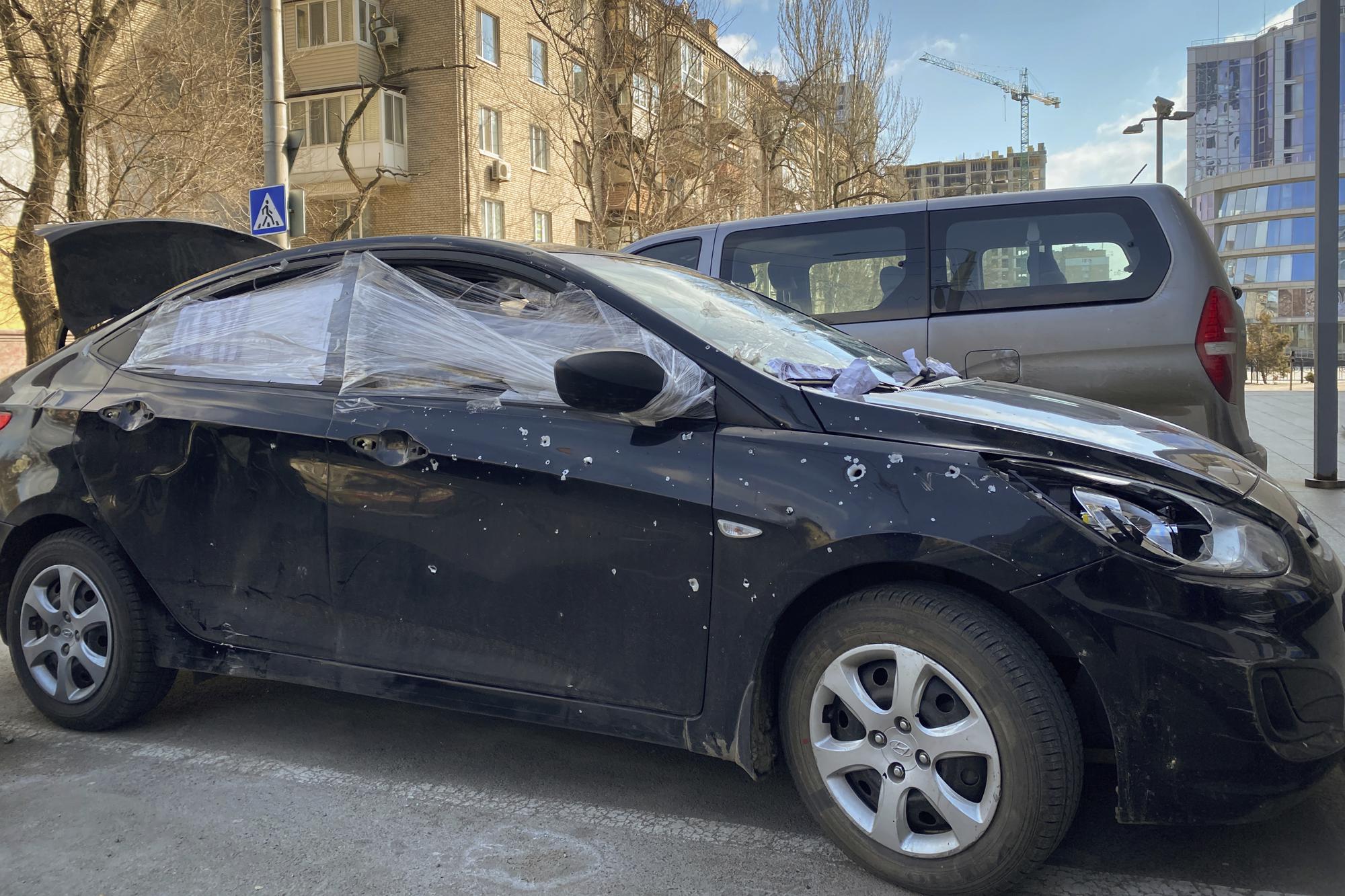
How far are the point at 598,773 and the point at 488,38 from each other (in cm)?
2762

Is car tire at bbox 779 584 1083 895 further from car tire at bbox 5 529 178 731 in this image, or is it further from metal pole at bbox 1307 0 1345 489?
metal pole at bbox 1307 0 1345 489

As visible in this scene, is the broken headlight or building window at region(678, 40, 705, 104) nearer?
the broken headlight

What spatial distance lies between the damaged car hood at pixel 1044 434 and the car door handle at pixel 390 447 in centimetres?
111

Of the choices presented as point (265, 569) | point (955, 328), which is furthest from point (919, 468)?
point (955, 328)

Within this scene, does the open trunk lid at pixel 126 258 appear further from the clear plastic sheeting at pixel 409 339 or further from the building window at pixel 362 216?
the building window at pixel 362 216

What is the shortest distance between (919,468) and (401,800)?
1.74 meters

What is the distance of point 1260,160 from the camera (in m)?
110

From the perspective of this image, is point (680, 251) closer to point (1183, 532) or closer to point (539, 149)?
point (1183, 532)

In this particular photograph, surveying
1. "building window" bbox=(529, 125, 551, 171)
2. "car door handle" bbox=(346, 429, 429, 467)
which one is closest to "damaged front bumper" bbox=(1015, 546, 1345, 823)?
"car door handle" bbox=(346, 429, 429, 467)

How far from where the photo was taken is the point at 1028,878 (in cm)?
247

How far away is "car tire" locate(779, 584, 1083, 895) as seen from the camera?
2291mm

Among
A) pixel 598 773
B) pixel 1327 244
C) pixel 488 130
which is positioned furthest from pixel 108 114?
pixel 488 130

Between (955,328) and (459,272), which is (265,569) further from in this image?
(955,328)

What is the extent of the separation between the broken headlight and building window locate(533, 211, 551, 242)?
2816cm
